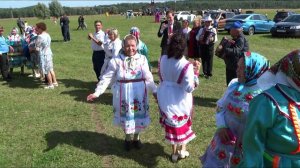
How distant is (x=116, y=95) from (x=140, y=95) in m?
0.37

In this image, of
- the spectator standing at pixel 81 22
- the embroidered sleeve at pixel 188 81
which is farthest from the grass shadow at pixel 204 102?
the spectator standing at pixel 81 22

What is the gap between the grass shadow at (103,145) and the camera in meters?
5.63

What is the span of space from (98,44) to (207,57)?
3385 mm

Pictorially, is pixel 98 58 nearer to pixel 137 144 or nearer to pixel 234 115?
pixel 137 144

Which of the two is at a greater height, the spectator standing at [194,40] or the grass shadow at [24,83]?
the spectator standing at [194,40]

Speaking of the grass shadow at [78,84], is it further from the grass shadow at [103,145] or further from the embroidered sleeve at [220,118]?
the embroidered sleeve at [220,118]

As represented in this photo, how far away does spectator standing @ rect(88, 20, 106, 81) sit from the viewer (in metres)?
9.60

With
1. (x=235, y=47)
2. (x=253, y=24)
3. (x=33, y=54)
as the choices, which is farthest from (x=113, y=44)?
(x=253, y=24)

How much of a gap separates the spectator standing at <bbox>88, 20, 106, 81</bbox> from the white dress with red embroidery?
4.93 metres

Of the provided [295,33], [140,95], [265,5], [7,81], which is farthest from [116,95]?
[265,5]

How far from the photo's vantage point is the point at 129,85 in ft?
17.8

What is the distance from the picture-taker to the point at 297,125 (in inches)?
94.8

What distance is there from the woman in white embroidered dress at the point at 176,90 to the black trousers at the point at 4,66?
781 centimetres

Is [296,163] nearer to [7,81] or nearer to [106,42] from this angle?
[106,42]
